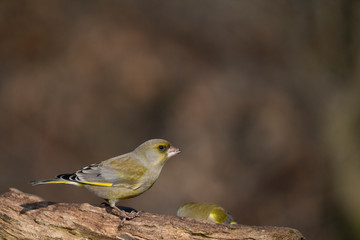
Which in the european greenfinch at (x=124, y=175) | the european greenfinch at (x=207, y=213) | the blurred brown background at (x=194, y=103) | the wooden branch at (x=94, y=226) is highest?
the blurred brown background at (x=194, y=103)

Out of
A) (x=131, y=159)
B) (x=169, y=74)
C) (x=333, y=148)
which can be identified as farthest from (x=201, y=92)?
(x=131, y=159)

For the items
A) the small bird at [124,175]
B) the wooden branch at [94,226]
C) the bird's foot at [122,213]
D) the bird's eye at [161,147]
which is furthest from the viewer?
the bird's eye at [161,147]

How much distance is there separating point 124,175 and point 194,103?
671 centimetres

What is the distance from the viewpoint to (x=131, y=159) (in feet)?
19.8

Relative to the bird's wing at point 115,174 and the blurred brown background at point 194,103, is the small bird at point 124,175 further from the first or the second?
the blurred brown background at point 194,103

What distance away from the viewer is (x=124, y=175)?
575 centimetres

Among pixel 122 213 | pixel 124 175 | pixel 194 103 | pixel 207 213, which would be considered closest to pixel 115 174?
pixel 124 175

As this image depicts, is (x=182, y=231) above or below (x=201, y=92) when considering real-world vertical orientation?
below

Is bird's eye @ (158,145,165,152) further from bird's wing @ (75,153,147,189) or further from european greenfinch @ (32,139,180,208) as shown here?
bird's wing @ (75,153,147,189)

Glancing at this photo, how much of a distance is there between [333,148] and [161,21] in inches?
219

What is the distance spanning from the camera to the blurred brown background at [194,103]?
38.9 ft

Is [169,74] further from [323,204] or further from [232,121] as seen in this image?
[323,204]

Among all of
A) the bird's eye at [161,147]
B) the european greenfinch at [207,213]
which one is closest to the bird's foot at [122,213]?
the european greenfinch at [207,213]

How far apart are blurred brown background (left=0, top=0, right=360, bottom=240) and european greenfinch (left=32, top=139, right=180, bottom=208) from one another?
5806 mm
